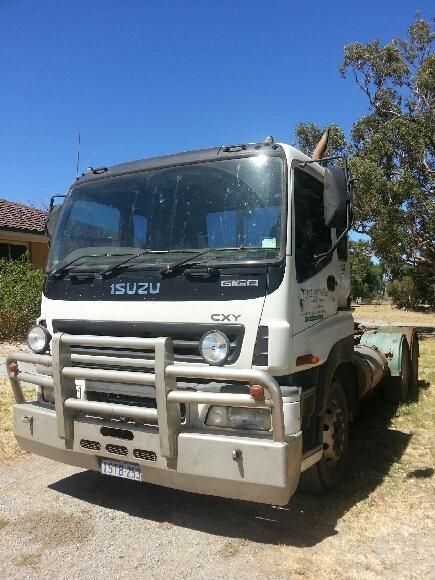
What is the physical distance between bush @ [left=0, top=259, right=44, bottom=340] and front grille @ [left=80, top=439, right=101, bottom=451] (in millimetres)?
10197

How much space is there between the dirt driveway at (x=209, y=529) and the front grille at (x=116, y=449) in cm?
58

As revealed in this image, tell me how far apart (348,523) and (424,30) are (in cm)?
1828

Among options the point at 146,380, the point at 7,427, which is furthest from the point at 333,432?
the point at 7,427

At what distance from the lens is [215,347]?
3.51 m

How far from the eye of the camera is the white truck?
3414mm

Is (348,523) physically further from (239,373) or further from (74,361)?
(74,361)

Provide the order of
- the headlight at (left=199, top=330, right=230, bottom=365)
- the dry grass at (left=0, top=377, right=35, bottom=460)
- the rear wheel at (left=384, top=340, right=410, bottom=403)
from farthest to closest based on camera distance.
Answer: the rear wheel at (left=384, top=340, right=410, bottom=403), the dry grass at (left=0, top=377, right=35, bottom=460), the headlight at (left=199, top=330, right=230, bottom=365)

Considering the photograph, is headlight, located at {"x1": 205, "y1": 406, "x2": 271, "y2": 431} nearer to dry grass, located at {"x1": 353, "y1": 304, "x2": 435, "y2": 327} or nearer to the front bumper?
the front bumper

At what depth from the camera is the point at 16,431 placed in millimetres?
4223

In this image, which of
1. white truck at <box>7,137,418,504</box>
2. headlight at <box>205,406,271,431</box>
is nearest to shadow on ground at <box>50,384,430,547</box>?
white truck at <box>7,137,418,504</box>

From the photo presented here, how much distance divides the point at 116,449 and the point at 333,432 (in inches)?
71.6

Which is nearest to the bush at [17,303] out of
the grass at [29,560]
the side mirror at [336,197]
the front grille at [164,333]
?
the front grille at [164,333]

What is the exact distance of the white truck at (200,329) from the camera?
3.41 m

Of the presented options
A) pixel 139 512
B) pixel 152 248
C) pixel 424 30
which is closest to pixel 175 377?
pixel 152 248
